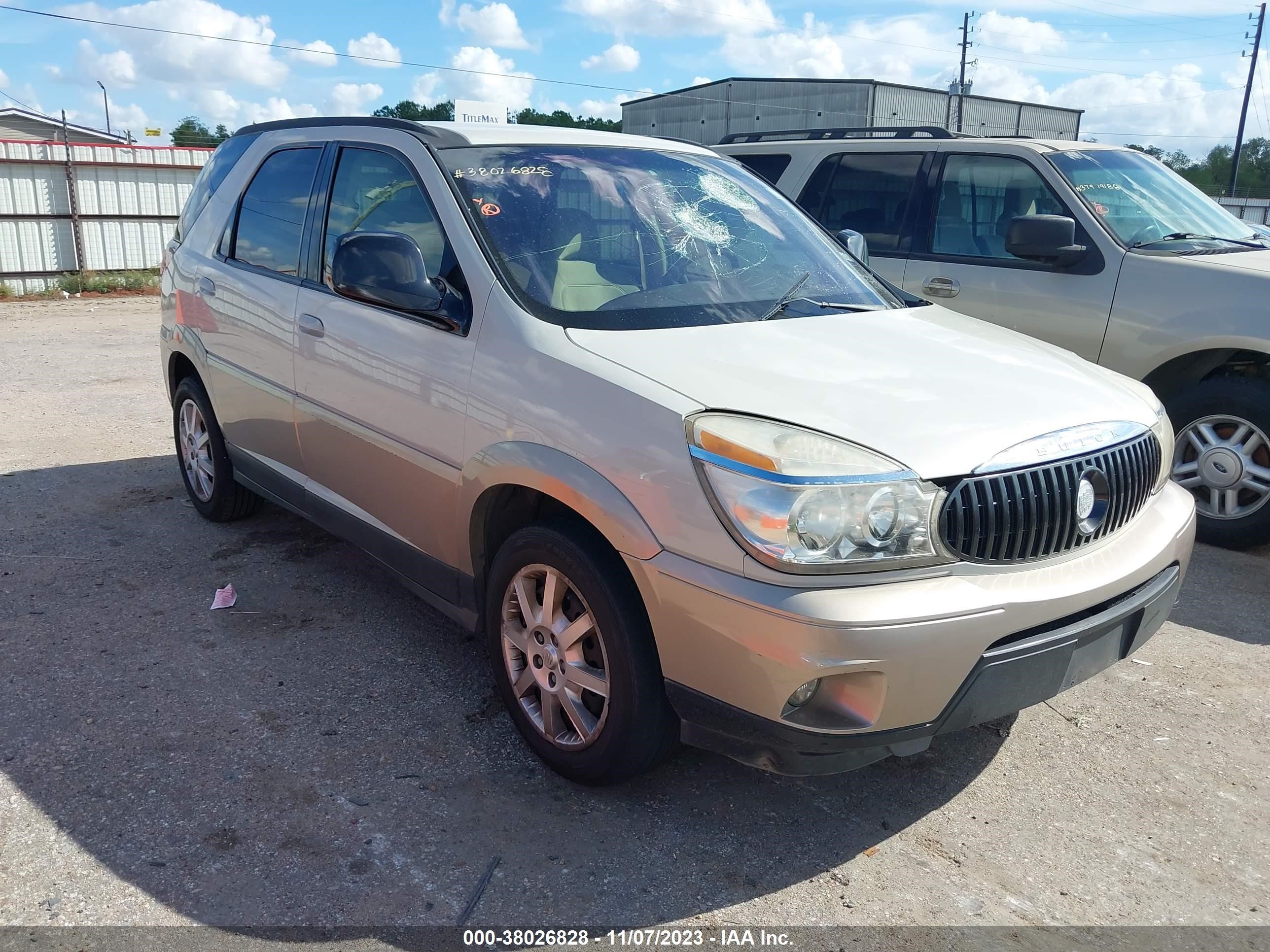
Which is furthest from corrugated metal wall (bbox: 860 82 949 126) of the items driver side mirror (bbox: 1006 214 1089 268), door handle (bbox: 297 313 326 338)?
door handle (bbox: 297 313 326 338)

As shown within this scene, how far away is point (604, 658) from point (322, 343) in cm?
A: 182

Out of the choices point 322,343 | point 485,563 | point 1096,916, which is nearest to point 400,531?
point 485,563

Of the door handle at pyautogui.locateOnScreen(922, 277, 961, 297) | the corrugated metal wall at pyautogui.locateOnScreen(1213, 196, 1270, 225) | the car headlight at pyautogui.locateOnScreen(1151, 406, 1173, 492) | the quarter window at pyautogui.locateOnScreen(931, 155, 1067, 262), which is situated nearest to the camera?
the car headlight at pyautogui.locateOnScreen(1151, 406, 1173, 492)

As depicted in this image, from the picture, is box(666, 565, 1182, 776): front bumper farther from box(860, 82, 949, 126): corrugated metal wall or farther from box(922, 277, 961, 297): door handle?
box(860, 82, 949, 126): corrugated metal wall

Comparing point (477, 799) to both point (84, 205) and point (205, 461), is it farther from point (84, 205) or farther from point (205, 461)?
point (84, 205)

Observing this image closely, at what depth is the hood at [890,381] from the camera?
8.39ft

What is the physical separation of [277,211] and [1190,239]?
15.4 ft

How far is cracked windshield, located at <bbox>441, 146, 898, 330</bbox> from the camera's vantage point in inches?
127

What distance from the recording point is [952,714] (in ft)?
8.19

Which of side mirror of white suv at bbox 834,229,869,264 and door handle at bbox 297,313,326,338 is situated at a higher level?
side mirror of white suv at bbox 834,229,869,264

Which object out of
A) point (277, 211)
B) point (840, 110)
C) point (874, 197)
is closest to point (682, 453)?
point (277, 211)

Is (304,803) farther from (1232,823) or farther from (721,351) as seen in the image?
(1232,823)

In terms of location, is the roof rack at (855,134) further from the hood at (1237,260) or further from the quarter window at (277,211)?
the quarter window at (277,211)

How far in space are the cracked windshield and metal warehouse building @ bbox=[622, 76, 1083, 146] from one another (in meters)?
27.3
